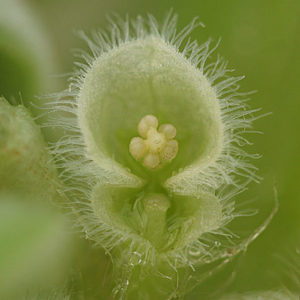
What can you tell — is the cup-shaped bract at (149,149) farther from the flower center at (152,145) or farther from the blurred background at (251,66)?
the blurred background at (251,66)

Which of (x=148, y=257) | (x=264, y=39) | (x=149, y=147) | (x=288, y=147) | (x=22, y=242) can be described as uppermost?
(x=264, y=39)

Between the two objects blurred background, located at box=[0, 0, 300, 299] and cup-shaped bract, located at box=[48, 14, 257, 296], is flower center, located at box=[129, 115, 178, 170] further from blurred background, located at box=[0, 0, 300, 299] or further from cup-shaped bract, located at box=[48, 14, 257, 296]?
blurred background, located at box=[0, 0, 300, 299]

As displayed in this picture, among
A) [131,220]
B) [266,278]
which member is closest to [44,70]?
[131,220]

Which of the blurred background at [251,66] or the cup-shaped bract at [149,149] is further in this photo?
the blurred background at [251,66]

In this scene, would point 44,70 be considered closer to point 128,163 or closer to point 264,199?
point 128,163

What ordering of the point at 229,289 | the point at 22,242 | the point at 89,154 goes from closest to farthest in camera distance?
the point at 22,242, the point at 89,154, the point at 229,289

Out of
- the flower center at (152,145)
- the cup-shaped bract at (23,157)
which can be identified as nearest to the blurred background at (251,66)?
the cup-shaped bract at (23,157)
